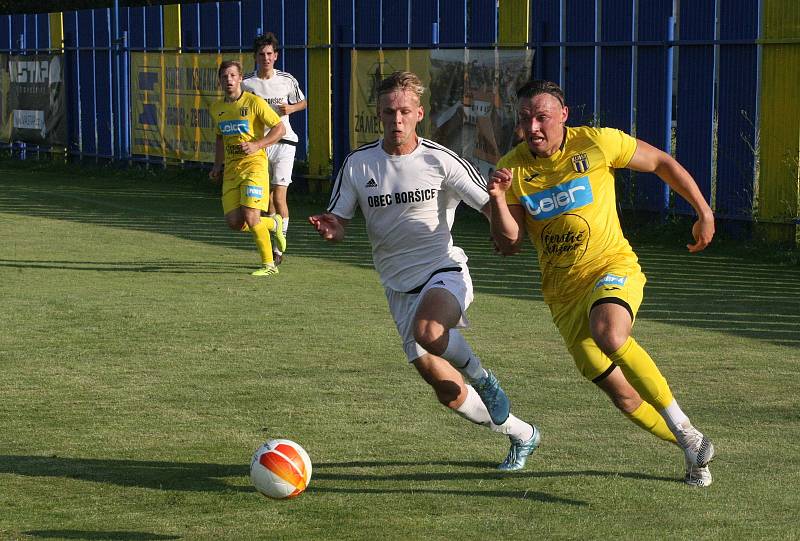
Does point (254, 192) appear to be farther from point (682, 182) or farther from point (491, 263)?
point (682, 182)

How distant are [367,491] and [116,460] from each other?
142 cm

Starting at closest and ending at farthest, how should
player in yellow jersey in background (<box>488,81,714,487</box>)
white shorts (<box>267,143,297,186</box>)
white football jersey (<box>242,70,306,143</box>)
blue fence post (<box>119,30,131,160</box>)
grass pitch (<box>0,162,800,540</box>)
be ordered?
grass pitch (<box>0,162,800,540</box>) → player in yellow jersey in background (<box>488,81,714,487</box>) → white shorts (<box>267,143,297,186</box>) → white football jersey (<box>242,70,306,143</box>) → blue fence post (<box>119,30,131,160</box>)

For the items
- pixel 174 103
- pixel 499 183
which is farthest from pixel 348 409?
pixel 174 103

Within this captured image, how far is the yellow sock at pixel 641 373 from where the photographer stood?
639cm

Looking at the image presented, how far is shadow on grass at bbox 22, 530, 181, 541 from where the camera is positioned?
5.84m

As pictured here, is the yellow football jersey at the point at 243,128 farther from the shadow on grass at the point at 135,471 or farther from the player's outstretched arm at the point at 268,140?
the shadow on grass at the point at 135,471

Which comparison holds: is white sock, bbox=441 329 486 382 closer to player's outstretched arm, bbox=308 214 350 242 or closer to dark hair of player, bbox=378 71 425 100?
player's outstretched arm, bbox=308 214 350 242

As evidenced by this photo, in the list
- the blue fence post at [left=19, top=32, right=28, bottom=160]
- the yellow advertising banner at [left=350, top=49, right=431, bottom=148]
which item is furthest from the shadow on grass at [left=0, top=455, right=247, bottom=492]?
the blue fence post at [left=19, top=32, right=28, bottom=160]

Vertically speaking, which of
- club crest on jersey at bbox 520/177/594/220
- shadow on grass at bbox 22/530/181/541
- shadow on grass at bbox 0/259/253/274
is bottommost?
shadow on grass at bbox 0/259/253/274

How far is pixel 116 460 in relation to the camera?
23.4ft

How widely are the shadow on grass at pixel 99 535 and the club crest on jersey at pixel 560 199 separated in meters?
2.37

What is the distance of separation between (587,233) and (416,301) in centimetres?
95

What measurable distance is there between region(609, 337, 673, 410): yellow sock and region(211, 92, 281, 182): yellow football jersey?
803cm

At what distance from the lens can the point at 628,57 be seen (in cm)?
1755
